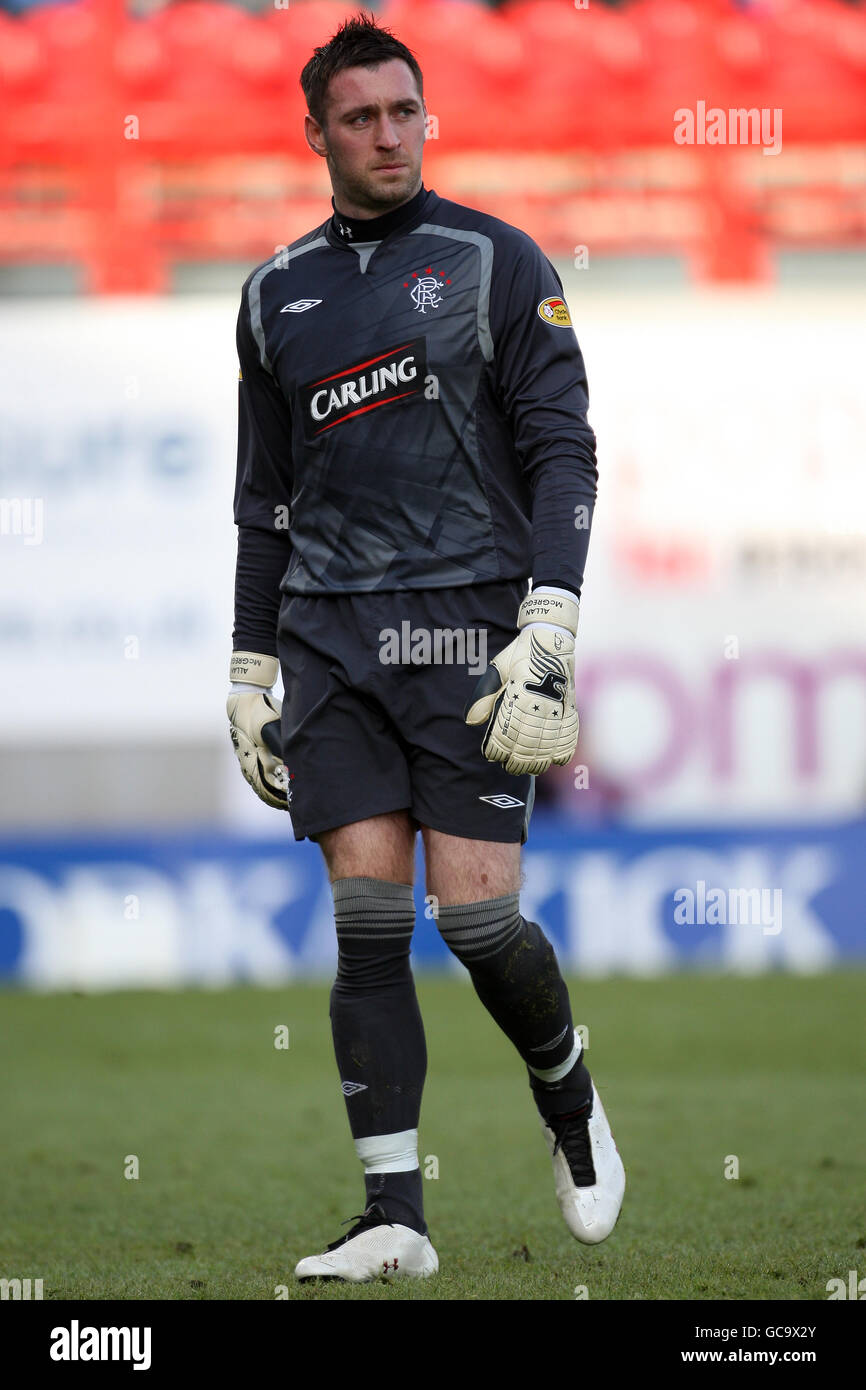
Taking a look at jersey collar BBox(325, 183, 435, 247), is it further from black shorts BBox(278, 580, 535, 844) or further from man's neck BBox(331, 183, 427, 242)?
black shorts BBox(278, 580, 535, 844)

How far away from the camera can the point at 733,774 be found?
34.5ft

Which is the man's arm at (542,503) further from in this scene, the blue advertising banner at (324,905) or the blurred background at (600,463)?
the blue advertising banner at (324,905)

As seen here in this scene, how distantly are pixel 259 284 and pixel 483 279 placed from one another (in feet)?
1.48

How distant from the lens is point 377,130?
3.35 metres

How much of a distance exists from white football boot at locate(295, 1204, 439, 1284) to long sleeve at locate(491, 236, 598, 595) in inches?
45.5

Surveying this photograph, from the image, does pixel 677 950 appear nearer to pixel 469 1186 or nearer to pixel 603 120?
pixel 469 1186

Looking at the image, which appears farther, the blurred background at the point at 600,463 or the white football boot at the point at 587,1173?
the blurred background at the point at 600,463

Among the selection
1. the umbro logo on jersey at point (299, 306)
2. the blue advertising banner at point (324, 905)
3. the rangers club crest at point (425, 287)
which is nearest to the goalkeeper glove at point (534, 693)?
the rangers club crest at point (425, 287)

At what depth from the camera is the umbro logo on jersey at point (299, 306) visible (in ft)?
11.3

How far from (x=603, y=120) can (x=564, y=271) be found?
1350mm

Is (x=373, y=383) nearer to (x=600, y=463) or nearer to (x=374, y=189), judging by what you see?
(x=374, y=189)

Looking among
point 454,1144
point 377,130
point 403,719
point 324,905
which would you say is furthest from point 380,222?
point 324,905

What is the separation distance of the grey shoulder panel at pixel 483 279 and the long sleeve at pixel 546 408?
11 millimetres
